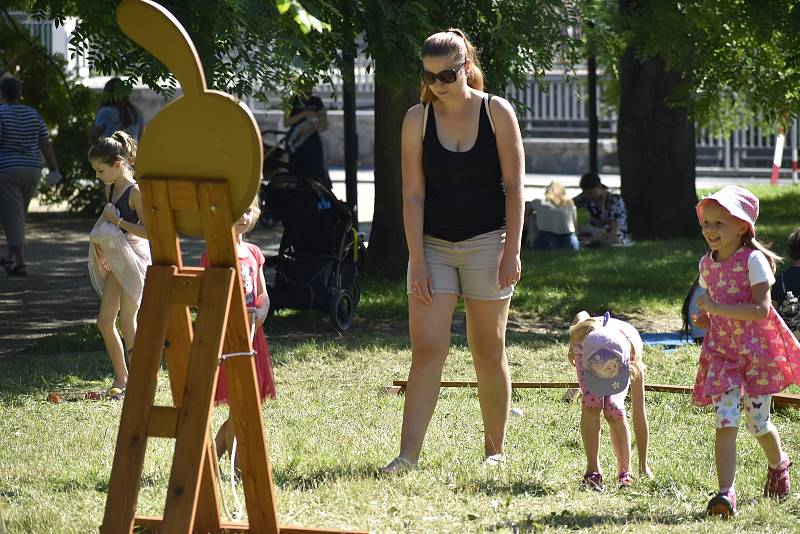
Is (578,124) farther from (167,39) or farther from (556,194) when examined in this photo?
(167,39)

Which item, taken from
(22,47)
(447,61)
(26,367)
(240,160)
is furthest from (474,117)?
(22,47)

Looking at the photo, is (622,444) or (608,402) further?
(622,444)

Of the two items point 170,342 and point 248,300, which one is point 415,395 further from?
point 170,342

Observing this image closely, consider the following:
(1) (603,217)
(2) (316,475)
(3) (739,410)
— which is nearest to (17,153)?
(1) (603,217)

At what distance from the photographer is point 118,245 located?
7340 millimetres

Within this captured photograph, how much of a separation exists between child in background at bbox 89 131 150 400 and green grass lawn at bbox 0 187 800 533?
1.53 ft

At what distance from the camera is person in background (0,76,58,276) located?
12258 millimetres

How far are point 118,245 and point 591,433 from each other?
129 inches

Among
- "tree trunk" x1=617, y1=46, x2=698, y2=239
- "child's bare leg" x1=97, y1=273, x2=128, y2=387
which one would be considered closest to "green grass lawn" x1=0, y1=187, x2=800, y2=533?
"child's bare leg" x1=97, y1=273, x2=128, y2=387

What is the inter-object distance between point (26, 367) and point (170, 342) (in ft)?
15.2

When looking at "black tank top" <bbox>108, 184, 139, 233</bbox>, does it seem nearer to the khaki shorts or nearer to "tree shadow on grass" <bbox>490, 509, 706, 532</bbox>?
the khaki shorts

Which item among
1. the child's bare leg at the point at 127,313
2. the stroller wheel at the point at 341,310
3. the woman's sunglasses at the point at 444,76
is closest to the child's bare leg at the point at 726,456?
the woman's sunglasses at the point at 444,76

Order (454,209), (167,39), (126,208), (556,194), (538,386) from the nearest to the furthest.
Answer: (167,39), (454,209), (126,208), (538,386), (556,194)

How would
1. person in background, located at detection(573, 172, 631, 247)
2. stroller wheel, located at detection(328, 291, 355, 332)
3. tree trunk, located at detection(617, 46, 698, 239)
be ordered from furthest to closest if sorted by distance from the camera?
tree trunk, located at detection(617, 46, 698, 239), person in background, located at detection(573, 172, 631, 247), stroller wheel, located at detection(328, 291, 355, 332)
